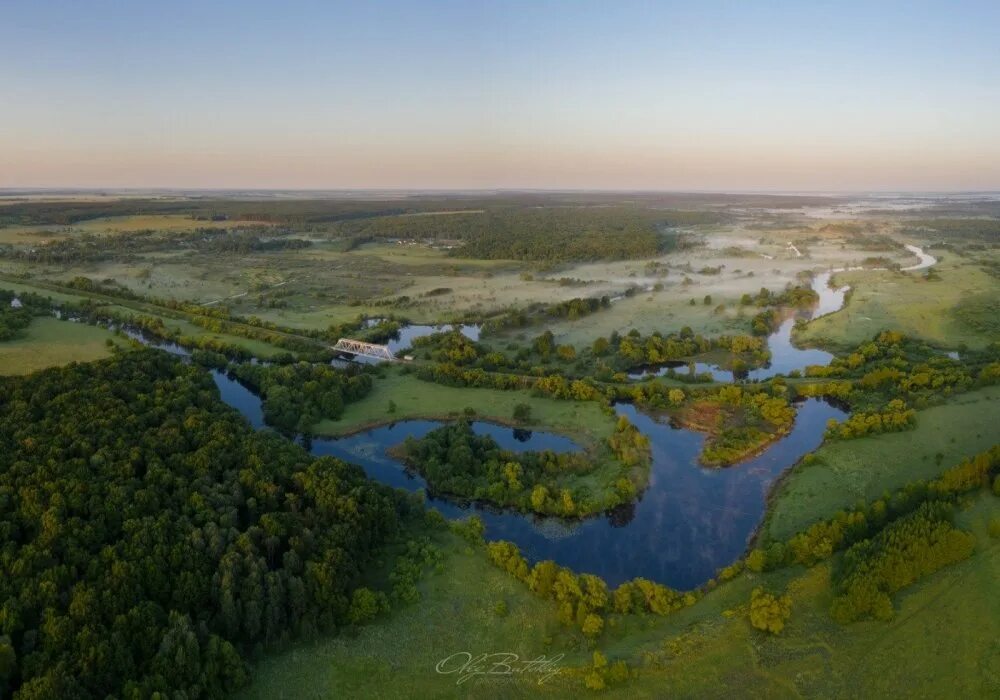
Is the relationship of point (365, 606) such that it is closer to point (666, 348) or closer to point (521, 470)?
point (521, 470)

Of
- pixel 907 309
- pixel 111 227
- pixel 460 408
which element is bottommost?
pixel 460 408

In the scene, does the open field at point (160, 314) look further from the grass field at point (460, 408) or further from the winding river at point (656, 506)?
the grass field at point (460, 408)

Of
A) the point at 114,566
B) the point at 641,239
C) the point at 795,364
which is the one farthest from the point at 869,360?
the point at 641,239

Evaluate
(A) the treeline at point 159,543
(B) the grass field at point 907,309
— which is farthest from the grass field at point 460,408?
(B) the grass field at point 907,309

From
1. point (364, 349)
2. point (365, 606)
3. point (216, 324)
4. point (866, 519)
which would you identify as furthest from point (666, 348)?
point (216, 324)

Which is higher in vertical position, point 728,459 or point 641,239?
point 641,239

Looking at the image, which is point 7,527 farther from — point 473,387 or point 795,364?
point 795,364
